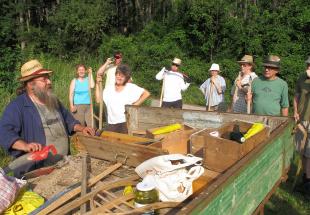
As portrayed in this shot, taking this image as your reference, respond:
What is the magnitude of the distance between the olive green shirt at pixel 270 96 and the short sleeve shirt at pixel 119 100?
1836mm

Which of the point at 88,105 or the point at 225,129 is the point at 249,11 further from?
the point at 225,129

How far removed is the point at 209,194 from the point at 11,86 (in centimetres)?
1165

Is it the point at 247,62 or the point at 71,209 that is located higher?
the point at 247,62

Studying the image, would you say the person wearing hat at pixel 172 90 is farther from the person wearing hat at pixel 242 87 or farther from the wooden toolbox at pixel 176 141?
the wooden toolbox at pixel 176 141

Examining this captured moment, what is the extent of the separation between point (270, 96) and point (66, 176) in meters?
3.66

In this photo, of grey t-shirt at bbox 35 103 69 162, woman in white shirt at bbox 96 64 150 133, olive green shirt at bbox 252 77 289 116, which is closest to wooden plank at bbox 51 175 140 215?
grey t-shirt at bbox 35 103 69 162

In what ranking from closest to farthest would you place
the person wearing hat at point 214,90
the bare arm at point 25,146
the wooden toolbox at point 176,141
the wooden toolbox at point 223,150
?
the wooden toolbox at point 223,150 < the bare arm at point 25,146 < the wooden toolbox at point 176,141 < the person wearing hat at point 214,90

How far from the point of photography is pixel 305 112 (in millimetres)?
6297

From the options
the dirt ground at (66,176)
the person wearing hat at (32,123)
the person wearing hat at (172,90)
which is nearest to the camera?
the dirt ground at (66,176)

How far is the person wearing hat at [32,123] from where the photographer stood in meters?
4.07

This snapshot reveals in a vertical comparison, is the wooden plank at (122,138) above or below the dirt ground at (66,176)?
above

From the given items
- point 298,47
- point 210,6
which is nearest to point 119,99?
point 298,47

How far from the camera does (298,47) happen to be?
17.6m

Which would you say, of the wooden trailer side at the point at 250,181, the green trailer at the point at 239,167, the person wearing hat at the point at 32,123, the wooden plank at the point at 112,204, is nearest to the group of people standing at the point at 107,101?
Result: the person wearing hat at the point at 32,123
